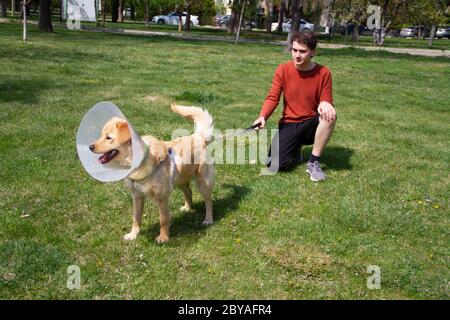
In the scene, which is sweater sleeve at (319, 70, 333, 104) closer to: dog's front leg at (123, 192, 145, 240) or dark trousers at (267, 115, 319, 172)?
dark trousers at (267, 115, 319, 172)

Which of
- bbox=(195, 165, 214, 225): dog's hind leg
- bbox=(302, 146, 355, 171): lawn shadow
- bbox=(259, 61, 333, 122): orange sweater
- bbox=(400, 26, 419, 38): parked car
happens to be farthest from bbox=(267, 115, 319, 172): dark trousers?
bbox=(400, 26, 419, 38): parked car

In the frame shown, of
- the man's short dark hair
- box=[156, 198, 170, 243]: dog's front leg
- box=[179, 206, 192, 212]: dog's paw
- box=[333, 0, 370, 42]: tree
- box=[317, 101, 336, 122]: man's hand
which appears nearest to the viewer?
box=[156, 198, 170, 243]: dog's front leg

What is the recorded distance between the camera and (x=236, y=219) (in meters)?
5.07

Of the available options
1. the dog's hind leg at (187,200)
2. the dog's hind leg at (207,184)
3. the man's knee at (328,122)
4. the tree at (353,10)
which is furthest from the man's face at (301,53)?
the tree at (353,10)

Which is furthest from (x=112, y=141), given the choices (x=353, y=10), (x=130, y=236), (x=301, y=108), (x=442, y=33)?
(x=442, y=33)

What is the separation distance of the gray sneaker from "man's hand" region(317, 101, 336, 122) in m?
0.70

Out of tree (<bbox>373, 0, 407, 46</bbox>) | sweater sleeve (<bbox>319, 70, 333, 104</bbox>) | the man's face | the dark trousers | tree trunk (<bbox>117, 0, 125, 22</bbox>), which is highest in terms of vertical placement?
tree trunk (<bbox>117, 0, 125, 22</bbox>)

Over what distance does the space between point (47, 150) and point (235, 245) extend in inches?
147

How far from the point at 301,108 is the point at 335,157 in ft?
4.27

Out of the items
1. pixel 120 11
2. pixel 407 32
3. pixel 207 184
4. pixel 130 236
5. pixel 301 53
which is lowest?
pixel 130 236

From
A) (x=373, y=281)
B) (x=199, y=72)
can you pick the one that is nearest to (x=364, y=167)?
(x=373, y=281)

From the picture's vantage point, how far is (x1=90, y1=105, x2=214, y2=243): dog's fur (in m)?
3.60

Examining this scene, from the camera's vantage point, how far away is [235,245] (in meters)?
4.50

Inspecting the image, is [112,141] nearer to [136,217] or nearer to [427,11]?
[136,217]
